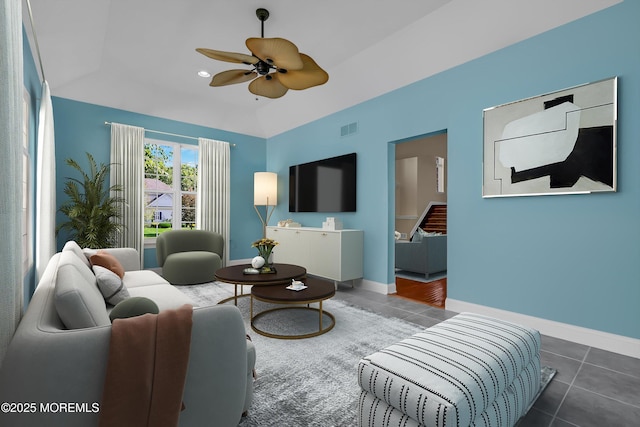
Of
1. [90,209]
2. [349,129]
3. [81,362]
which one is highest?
[349,129]

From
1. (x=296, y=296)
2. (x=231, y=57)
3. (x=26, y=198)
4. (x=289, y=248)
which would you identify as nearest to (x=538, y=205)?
(x=296, y=296)

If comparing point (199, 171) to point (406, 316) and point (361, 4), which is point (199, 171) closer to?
point (361, 4)

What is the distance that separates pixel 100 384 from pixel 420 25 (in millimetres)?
3947

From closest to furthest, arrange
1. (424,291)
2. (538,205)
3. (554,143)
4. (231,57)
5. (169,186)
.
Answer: (231,57), (554,143), (538,205), (424,291), (169,186)

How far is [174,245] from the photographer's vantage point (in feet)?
16.7

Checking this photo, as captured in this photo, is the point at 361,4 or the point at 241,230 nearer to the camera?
the point at 361,4

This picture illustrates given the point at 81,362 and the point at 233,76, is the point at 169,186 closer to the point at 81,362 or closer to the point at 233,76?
the point at 233,76

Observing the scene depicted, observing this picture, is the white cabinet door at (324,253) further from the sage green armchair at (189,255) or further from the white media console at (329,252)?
the sage green armchair at (189,255)

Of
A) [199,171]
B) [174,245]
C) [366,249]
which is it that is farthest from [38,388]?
[199,171]

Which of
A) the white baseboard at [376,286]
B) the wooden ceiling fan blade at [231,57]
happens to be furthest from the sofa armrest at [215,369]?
the white baseboard at [376,286]

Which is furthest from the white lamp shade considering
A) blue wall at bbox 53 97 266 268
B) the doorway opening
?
the doorway opening

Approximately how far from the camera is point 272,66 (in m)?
2.69

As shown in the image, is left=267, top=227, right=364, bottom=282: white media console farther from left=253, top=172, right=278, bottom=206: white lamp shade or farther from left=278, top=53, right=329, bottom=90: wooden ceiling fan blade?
left=278, top=53, right=329, bottom=90: wooden ceiling fan blade

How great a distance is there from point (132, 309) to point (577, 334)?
11.1 ft
